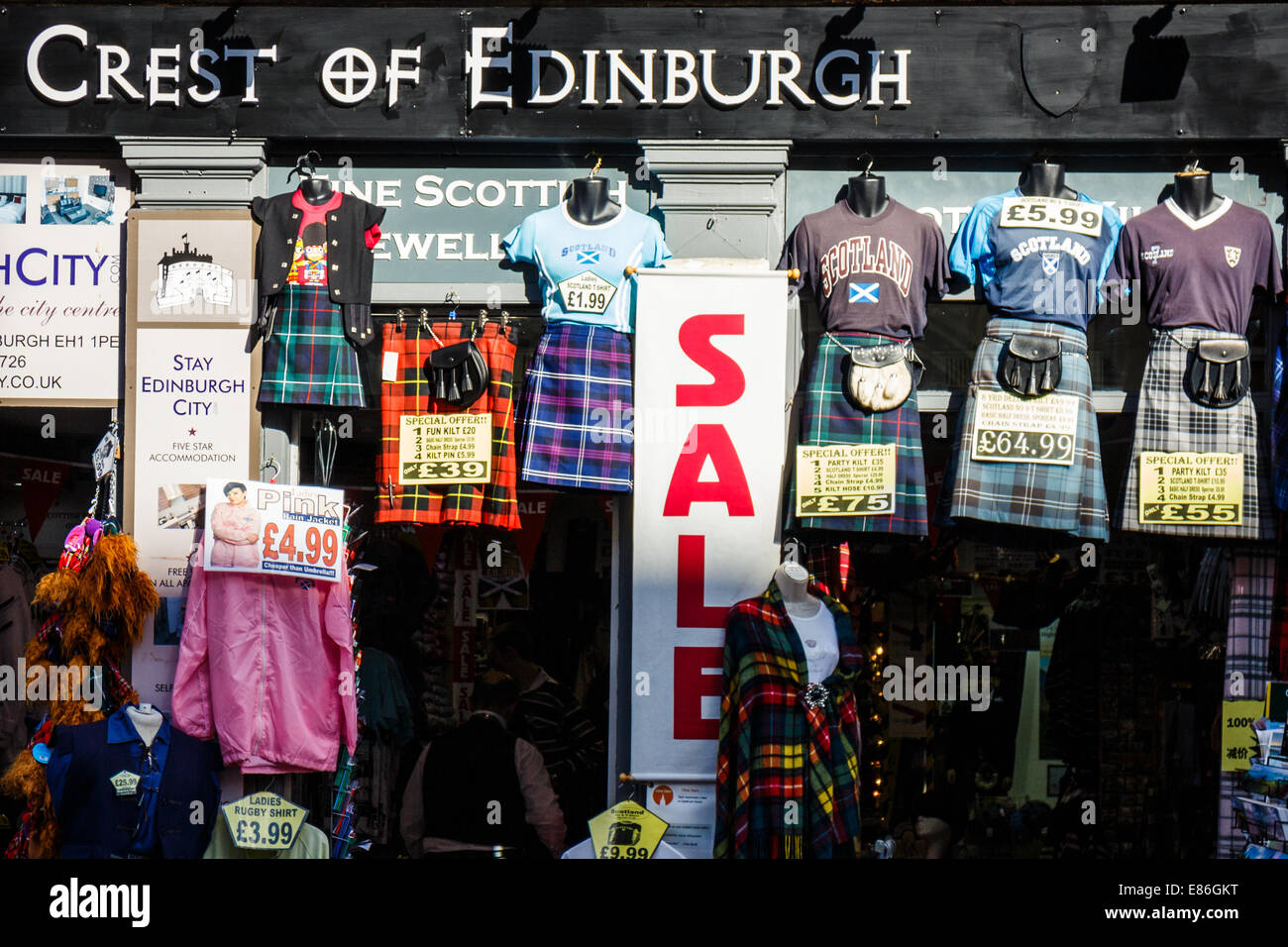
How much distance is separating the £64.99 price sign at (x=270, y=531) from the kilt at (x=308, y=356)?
19.5 inches

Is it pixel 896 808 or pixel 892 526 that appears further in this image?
pixel 896 808

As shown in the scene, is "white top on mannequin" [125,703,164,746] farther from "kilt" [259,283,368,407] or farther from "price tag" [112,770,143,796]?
"kilt" [259,283,368,407]

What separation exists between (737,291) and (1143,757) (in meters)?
3.30

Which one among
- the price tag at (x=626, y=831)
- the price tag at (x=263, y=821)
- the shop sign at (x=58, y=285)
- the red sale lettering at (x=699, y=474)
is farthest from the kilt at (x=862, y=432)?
the shop sign at (x=58, y=285)

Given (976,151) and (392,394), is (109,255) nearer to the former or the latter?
(392,394)

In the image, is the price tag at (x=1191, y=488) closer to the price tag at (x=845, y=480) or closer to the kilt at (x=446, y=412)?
the price tag at (x=845, y=480)

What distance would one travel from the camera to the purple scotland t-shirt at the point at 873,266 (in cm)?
748

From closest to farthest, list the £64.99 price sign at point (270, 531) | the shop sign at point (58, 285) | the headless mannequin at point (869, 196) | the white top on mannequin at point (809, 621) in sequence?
the white top on mannequin at point (809, 621) < the £64.99 price sign at point (270, 531) < the headless mannequin at point (869, 196) < the shop sign at point (58, 285)

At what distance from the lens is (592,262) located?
7637 millimetres

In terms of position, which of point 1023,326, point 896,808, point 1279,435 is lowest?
point 896,808

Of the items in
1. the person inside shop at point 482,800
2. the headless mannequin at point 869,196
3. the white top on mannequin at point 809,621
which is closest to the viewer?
the white top on mannequin at point 809,621

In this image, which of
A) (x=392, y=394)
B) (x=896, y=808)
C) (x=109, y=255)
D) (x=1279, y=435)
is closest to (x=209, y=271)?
(x=109, y=255)

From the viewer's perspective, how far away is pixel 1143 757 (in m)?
8.20

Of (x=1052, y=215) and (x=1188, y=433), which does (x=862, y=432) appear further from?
(x=1188, y=433)
